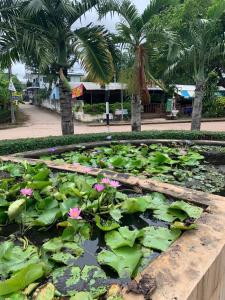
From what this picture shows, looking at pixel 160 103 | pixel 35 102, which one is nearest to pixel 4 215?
pixel 160 103

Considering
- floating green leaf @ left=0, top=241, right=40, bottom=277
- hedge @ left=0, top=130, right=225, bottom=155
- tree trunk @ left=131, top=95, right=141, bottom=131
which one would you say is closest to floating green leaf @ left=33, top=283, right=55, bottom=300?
floating green leaf @ left=0, top=241, right=40, bottom=277

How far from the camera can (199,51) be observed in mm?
11000

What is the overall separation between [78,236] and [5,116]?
22.3m

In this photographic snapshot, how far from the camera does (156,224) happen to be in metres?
2.38

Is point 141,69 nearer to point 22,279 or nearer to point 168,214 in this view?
point 168,214

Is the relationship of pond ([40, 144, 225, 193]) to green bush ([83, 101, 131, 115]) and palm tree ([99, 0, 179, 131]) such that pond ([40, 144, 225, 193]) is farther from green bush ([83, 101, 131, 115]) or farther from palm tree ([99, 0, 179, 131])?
A: green bush ([83, 101, 131, 115])

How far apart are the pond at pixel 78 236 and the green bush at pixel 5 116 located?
21003mm

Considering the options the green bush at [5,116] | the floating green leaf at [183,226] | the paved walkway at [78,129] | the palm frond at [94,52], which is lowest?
the paved walkway at [78,129]

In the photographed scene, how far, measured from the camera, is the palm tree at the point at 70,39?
7969 mm

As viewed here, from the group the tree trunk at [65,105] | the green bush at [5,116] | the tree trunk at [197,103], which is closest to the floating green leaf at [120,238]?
the tree trunk at [65,105]

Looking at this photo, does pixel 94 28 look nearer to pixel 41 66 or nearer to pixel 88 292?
pixel 41 66

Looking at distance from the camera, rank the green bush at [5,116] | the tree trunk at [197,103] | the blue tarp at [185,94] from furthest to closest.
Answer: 1. the blue tarp at [185,94]
2. the green bush at [5,116]
3. the tree trunk at [197,103]

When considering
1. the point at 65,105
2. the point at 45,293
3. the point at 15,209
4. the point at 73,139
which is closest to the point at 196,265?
the point at 45,293

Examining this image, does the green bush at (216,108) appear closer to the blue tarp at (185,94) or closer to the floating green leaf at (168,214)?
the blue tarp at (185,94)
